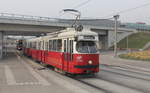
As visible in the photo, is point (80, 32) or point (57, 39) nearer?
point (80, 32)

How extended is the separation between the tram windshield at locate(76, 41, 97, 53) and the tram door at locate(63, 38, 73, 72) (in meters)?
0.52

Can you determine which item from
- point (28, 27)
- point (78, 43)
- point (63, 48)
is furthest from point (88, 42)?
point (28, 27)

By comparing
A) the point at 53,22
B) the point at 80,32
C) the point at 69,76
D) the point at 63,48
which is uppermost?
the point at 53,22

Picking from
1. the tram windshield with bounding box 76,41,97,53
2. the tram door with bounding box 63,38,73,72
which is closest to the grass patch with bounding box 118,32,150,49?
the tram door with bounding box 63,38,73,72

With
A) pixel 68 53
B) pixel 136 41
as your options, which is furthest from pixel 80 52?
pixel 136 41

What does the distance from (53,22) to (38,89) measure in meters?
40.5

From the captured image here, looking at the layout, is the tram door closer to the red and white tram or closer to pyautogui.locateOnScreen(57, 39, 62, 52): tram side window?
the red and white tram

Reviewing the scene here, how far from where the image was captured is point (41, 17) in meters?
49.5

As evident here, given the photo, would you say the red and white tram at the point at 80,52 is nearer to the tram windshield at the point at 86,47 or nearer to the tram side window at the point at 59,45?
the tram windshield at the point at 86,47

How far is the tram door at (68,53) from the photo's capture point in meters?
14.8

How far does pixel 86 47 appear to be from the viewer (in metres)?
14.7

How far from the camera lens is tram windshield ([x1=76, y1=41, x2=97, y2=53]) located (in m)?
14.5

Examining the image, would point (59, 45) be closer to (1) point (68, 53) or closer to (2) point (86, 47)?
(1) point (68, 53)

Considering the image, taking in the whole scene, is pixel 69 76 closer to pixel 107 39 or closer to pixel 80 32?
pixel 80 32
